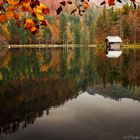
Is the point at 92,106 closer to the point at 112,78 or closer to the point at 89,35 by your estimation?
the point at 112,78

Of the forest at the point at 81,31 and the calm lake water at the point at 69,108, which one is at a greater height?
the forest at the point at 81,31

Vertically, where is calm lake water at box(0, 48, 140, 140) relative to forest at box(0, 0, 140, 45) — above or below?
below

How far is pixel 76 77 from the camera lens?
34.4 metres

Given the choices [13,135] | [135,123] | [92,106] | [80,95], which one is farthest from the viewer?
[80,95]

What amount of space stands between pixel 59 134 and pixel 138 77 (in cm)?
2068

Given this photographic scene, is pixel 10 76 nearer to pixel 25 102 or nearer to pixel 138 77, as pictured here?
pixel 138 77

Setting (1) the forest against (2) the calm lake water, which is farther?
(1) the forest

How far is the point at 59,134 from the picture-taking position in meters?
13.0

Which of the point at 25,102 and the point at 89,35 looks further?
the point at 89,35

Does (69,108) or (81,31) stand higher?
(81,31)

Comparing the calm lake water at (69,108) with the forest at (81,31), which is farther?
the forest at (81,31)

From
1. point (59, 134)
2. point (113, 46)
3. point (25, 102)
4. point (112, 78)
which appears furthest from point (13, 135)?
point (113, 46)

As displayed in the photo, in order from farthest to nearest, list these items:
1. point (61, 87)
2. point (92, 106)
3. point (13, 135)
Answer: point (61, 87) → point (92, 106) → point (13, 135)

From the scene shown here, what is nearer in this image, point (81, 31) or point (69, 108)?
point (69, 108)
